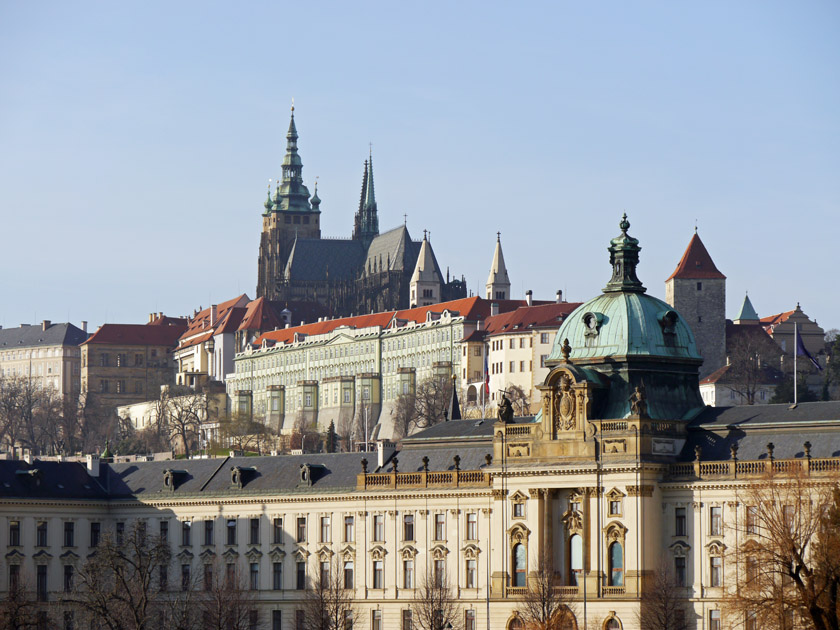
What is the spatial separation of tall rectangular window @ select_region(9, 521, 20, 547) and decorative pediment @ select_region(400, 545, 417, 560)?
1174 inches

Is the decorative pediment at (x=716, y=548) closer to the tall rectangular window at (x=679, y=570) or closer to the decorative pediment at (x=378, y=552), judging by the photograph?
the tall rectangular window at (x=679, y=570)

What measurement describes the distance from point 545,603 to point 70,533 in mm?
44071

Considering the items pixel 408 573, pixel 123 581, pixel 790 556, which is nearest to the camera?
pixel 790 556

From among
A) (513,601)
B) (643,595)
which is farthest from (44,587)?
(643,595)

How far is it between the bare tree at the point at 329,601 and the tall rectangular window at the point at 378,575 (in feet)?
6.18

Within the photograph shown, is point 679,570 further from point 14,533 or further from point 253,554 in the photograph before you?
point 14,533

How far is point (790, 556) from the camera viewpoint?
114375 mm

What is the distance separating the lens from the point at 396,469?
152 metres

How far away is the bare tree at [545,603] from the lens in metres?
134

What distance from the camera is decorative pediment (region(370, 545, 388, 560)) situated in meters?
150

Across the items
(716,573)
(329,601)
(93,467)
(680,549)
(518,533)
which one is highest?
(93,467)

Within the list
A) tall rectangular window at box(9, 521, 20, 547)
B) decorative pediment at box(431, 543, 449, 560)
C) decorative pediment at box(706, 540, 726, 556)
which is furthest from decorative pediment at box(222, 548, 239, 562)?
decorative pediment at box(706, 540, 726, 556)

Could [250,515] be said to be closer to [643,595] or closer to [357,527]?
[357,527]

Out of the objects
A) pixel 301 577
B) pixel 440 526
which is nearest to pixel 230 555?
pixel 301 577
